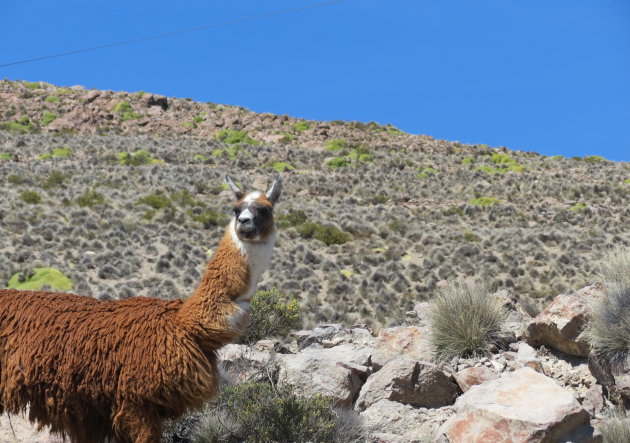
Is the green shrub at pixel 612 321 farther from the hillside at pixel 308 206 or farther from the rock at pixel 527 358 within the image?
the hillside at pixel 308 206

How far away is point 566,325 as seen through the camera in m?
8.27

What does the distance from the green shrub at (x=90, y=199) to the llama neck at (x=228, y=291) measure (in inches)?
960

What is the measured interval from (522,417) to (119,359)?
3.53 meters

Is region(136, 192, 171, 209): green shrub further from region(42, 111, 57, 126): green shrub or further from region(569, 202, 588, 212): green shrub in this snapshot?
region(42, 111, 57, 126): green shrub

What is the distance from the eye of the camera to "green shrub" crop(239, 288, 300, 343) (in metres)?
12.1

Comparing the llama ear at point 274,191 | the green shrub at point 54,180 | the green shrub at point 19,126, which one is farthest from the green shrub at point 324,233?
the green shrub at point 19,126

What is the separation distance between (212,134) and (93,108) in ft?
36.1

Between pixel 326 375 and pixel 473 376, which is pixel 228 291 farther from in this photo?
pixel 473 376

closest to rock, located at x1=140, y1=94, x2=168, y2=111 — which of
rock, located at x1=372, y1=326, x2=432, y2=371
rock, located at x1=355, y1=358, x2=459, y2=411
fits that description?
rock, located at x1=372, y1=326, x2=432, y2=371

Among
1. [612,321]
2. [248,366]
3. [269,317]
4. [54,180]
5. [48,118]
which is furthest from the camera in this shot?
[48,118]

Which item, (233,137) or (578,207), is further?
(233,137)

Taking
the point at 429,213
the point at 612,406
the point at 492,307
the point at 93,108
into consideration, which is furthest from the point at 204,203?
the point at 93,108

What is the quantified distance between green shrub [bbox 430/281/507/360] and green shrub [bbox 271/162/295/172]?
34840 mm

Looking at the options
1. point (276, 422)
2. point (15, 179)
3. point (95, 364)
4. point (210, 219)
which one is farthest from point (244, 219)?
point (15, 179)
